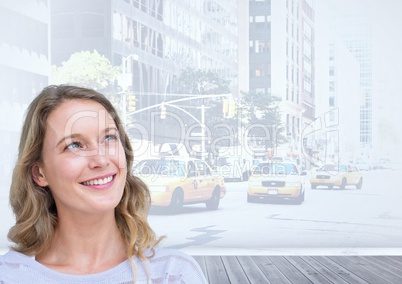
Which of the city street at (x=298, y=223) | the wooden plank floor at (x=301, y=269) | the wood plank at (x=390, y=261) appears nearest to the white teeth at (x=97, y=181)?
the wooden plank floor at (x=301, y=269)

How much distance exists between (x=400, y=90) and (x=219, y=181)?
7.61 ft

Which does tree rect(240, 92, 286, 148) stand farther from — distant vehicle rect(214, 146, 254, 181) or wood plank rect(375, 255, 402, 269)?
wood plank rect(375, 255, 402, 269)

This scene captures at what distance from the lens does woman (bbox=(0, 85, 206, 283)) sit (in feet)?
3.42

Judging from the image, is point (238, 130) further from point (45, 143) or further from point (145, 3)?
point (45, 143)

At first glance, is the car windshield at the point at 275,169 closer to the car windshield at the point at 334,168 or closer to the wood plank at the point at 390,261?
the car windshield at the point at 334,168

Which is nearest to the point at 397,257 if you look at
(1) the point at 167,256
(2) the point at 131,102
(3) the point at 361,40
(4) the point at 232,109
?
(4) the point at 232,109

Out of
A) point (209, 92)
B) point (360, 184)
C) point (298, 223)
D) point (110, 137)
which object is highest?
point (209, 92)

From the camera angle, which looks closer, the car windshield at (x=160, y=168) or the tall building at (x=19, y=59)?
the tall building at (x=19, y=59)

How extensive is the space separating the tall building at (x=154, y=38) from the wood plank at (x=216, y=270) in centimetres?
169

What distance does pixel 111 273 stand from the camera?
41.1 inches

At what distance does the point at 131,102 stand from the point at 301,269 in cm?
290

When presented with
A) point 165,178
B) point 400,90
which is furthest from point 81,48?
point 400,90

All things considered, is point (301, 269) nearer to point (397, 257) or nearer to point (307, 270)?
point (307, 270)

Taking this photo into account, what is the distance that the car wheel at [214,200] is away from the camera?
722 cm
